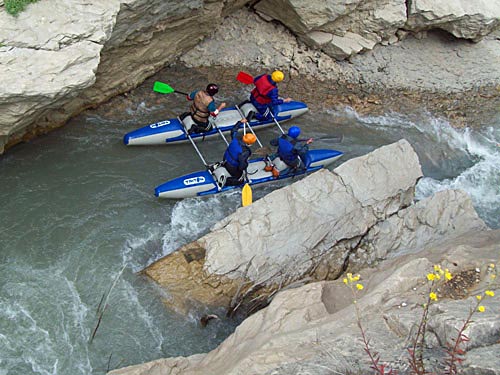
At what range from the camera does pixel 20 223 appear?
8148 mm

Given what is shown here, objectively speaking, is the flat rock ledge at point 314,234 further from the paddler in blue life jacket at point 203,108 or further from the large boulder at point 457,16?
the large boulder at point 457,16

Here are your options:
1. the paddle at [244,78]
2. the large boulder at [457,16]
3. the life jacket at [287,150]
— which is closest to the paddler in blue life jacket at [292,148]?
the life jacket at [287,150]

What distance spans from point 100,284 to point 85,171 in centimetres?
217

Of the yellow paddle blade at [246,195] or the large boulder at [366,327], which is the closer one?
the large boulder at [366,327]

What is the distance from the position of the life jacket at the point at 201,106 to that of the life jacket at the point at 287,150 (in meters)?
1.34

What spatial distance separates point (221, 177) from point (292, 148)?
4.02 ft

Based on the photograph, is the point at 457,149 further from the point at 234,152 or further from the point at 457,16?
the point at 234,152

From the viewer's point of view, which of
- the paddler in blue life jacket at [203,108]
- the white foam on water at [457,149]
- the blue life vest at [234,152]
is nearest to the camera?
the blue life vest at [234,152]

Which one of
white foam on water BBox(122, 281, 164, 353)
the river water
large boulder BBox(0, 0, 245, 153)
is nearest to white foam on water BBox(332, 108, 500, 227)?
the river water

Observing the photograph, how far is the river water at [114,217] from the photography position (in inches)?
277

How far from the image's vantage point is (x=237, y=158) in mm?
8844

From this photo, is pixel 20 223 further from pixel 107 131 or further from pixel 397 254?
pixel 397 254

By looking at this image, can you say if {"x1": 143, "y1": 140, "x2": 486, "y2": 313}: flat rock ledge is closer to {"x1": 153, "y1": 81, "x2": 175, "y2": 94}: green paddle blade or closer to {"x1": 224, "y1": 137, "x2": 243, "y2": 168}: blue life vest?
{"x1": 224, "y1": 137, "x2": 243, "y2": 168}: blue life vest

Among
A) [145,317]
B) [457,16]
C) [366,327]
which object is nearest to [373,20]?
[457,16]
